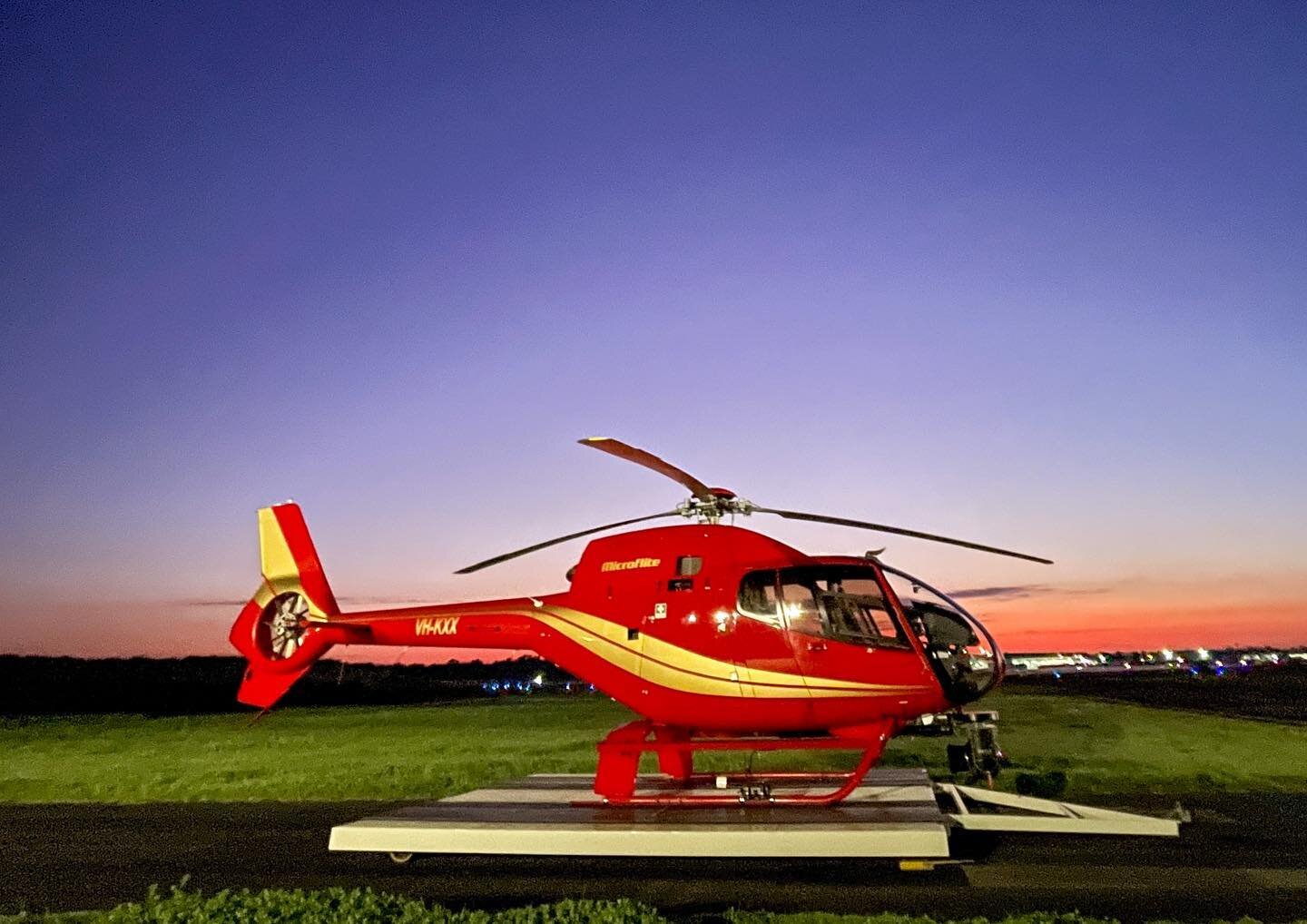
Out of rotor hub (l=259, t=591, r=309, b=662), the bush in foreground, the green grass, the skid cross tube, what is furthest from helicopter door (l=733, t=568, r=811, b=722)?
rotor hub (l=259, t=591, r=309, b=662)

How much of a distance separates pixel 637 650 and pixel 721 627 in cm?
108

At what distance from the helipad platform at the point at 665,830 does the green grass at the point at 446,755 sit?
5.61 metres

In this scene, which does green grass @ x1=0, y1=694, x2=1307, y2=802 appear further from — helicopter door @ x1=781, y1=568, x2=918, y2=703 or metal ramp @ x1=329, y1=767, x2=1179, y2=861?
helicopter door @ x1=781, y1=568, x2=918, y2=703

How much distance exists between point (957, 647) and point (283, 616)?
367 inches

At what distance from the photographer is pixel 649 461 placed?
1001cm

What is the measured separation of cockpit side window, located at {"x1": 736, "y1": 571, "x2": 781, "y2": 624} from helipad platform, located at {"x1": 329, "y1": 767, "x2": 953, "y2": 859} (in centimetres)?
205

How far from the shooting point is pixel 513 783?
1138 cm

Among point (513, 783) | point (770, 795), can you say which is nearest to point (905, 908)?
point (770, 795)

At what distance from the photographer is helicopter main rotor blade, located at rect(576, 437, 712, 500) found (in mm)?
9141

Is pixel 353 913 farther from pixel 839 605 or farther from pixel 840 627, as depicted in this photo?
pixel 839 605

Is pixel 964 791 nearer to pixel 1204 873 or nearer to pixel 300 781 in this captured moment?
pixel 1204 873

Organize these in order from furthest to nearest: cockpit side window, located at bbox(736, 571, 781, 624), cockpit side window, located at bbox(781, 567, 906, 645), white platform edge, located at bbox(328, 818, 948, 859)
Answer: cockpit side window, located at bbox(736, 571, 781, 624)
cockpit side window, located at bbox(781, 567, 906, 645)
white platform edge, located at bbox(328, 818, 948, 859)

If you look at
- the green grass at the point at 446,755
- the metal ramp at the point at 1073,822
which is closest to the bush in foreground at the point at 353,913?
the metal ramp at the point at 1073,822

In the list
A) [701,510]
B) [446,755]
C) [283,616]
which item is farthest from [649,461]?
[446,755]
